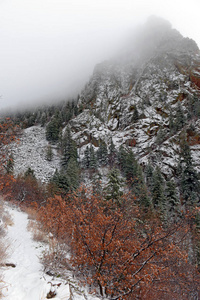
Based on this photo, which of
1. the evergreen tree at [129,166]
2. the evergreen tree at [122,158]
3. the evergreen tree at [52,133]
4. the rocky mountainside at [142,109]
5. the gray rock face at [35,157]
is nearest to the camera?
the evergreen tree at [129,166]

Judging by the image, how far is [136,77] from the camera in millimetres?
84812

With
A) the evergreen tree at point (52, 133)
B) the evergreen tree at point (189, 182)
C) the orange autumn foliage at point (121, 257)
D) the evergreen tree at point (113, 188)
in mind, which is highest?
the orange autumn foliage at point (121, 257)

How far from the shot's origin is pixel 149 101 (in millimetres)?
69250

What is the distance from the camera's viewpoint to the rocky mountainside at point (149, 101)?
179 ft

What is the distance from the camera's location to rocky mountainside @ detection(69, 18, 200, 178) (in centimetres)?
5458

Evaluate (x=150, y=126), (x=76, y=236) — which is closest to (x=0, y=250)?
(x=76, y=236)

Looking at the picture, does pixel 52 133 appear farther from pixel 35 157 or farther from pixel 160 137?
pixel 160 137

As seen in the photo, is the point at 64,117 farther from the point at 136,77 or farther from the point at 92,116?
the point at 136,77

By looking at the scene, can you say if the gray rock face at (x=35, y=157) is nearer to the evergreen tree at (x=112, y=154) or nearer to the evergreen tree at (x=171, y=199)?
the evergreen tree at (x=112, y=154)

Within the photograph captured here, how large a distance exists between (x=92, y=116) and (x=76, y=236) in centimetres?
7558

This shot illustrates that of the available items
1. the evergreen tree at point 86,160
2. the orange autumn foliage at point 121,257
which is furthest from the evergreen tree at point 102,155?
the orange autumn foliage at point 121,257

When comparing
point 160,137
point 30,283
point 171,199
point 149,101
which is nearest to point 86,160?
point 160,137

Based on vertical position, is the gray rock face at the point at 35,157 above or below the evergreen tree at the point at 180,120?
below

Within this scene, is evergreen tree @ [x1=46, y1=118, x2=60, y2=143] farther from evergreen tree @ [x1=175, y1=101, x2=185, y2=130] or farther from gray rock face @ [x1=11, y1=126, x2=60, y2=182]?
evergreen tree @ [x1=175, y1=101, x2=185, y2=130]
